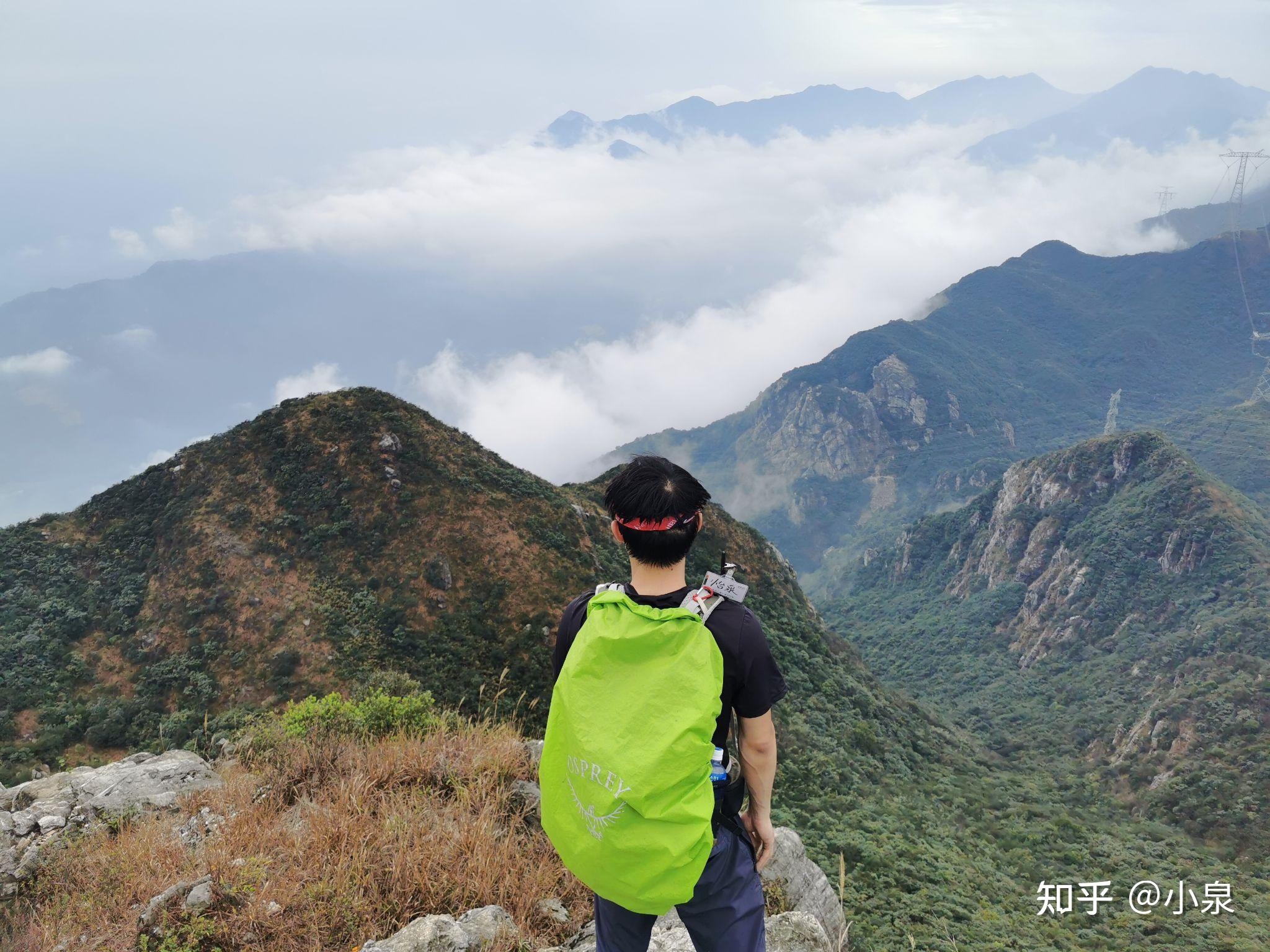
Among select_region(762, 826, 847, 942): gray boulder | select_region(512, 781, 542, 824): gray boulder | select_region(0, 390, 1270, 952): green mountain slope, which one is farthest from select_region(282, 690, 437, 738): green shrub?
select_region(0, 390, 1270, 952): green mountain slope

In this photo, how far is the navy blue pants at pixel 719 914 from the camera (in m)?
3.49

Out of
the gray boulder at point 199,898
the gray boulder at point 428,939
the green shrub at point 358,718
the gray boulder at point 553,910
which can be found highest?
the green shrub at point 358,718

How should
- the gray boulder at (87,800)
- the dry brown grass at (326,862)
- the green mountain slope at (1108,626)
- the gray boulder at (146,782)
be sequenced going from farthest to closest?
the green mountain slope at (1108,626) → the gray boulder at (146,782) → the gray boulder at (87,800) → the dry brown grass at (326,862)

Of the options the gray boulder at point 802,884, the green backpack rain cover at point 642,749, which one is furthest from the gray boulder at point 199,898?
the gray boulder at point 802,884

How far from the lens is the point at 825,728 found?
35312 millimetres

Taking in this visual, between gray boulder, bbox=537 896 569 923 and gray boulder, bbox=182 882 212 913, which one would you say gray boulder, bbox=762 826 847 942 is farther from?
gray boulder, bbox=182 882 212 913

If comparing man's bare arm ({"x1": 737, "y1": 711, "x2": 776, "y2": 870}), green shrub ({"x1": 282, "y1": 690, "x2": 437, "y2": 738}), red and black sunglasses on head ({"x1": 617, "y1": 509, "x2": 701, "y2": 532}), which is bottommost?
green shrub ({"x1": 282, "y1": 690, "x2": 437, "y2": 738})

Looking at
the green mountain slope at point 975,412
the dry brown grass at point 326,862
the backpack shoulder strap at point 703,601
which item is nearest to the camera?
the backpack shoulder strap at point 703,601

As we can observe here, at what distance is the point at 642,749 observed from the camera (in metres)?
2.86

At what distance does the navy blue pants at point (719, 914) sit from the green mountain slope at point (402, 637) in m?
15.8

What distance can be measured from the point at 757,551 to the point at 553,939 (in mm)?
44421

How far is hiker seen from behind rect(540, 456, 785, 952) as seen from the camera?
2.89 m

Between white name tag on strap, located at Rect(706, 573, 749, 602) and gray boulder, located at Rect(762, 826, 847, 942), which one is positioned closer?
white name tag on strap, located at Rect(706, 573, 749, 602)

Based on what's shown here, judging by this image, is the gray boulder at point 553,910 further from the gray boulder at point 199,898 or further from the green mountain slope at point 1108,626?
the green mountain slope at point 1108,626
